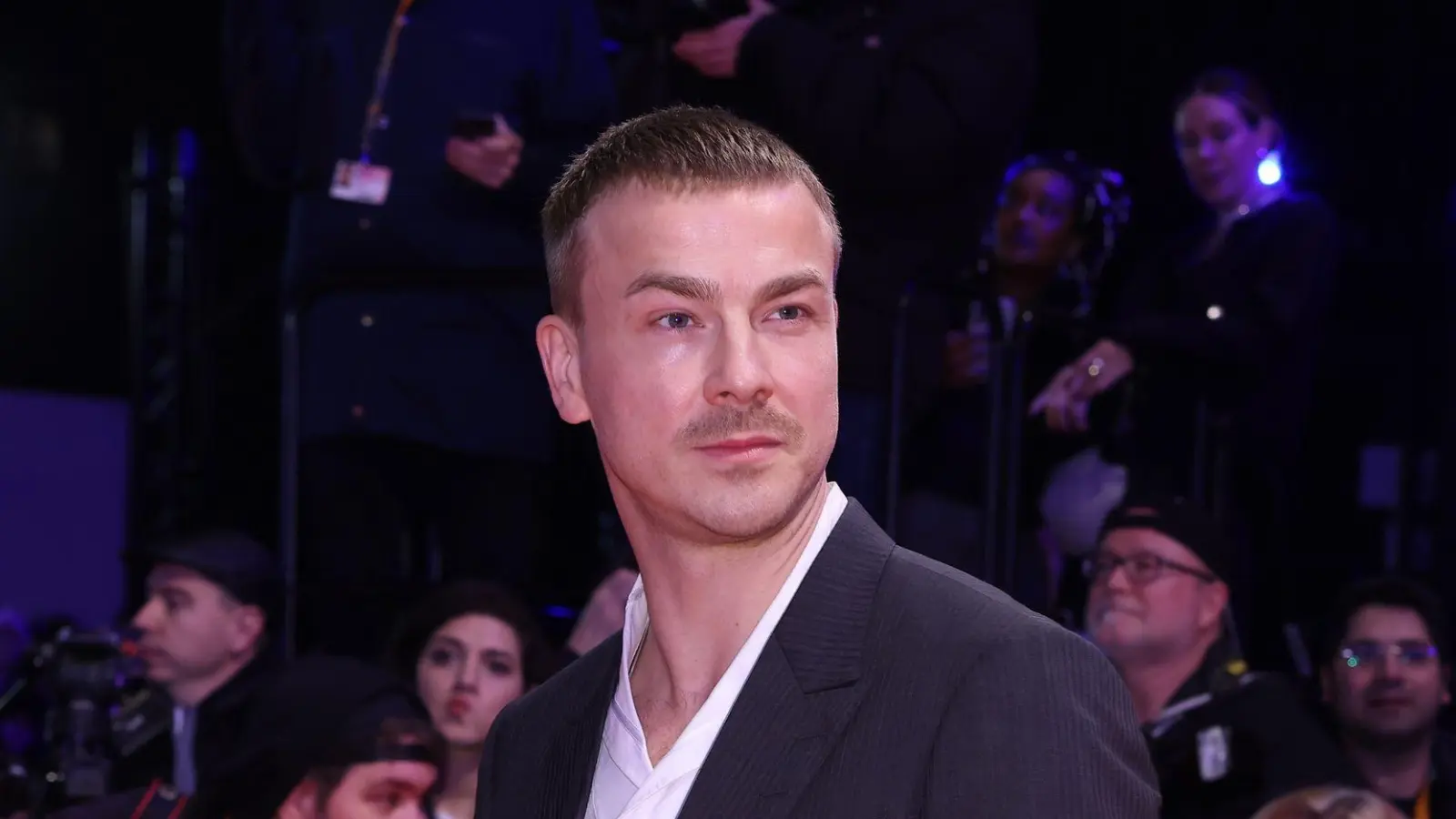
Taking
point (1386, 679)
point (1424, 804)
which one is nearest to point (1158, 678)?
point (1386, 679)

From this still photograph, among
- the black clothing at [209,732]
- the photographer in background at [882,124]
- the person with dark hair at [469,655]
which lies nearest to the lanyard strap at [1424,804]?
the photographer in background at [882,124]

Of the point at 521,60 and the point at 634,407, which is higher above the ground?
the point at 521,60

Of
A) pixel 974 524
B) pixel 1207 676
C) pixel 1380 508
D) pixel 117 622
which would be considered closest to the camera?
pixel 1207 676

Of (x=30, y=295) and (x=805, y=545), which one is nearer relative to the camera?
(x=805, y=545)

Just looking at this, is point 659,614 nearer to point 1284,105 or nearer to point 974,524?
point 974,524

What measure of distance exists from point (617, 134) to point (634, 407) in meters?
0.30

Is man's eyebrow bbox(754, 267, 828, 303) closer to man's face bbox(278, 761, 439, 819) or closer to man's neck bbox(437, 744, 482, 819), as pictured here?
man's face bbox(278, 761, 439, 819)

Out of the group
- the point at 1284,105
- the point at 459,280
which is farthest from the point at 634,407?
the point at 1284,105

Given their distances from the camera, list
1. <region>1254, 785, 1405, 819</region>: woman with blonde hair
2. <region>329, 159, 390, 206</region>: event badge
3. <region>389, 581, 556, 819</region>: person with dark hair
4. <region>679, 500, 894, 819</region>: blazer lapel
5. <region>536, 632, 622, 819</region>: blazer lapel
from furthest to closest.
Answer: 1. <region>329, 159, 390, 206</region>: event badge
2. <region>389, 581, 556, 819</region>: person with dark hair
3. <region>1254, 785, 1405, 819</region>: woman with blonde hair
4. <region>536, 632, 622, 819</region>: blazer lapel
5. <region>679, 500, 894, 819</region>: blazer lapel

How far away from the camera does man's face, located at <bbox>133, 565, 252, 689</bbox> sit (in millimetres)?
5367

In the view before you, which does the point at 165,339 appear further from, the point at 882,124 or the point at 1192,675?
the point at 1192,675

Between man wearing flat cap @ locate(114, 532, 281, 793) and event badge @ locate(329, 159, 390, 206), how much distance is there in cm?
129

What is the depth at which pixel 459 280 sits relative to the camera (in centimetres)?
481

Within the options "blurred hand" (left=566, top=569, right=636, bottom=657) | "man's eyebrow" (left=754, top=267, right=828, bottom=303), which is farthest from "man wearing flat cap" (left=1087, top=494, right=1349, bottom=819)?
"man's eyebrow" (left=754, top=267, right=828, bottom=303)
